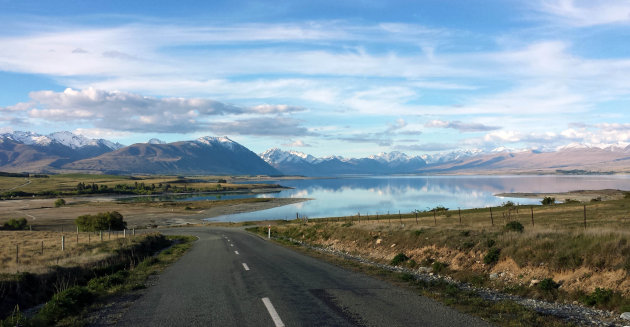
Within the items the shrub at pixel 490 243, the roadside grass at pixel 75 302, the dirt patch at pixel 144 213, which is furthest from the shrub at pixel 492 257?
the dirt patch at pixel 144 213

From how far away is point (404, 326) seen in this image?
8.92m

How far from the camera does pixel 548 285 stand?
1320cm

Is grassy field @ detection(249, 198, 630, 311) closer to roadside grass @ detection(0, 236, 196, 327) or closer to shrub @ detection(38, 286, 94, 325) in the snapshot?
roadside grass @ detection(0, 236, 196, 327)

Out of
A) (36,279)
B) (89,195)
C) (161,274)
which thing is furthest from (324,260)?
(89,195)

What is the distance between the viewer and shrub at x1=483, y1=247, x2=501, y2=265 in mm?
17031

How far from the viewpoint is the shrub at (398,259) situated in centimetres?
2181

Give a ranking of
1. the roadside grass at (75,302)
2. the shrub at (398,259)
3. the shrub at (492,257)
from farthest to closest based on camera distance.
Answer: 1. the shrub at (398,259)
2. the shrub at (492,257)
3. the roadside grass at (75,302)

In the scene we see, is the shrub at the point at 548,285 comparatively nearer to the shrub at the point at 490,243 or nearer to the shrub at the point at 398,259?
the shrub at the point at 490,243

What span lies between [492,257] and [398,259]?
5888 millimetres

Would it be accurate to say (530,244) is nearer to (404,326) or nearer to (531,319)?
(531,319)

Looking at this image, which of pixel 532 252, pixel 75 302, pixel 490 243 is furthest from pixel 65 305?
pixel 490 243

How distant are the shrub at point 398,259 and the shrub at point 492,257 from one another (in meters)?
5.32

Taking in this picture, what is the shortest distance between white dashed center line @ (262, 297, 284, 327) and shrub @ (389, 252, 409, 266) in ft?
38.6

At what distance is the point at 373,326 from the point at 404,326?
2.34ft
